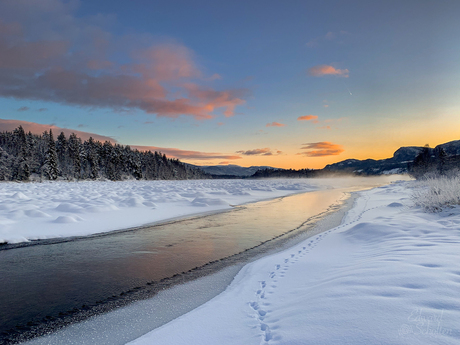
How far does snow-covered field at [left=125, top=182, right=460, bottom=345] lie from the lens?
259 centimetres

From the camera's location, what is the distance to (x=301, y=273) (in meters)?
5.69

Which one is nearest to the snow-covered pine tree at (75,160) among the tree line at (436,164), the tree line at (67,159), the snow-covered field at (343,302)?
the tree line at (67,159)

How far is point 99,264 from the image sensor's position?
724cm

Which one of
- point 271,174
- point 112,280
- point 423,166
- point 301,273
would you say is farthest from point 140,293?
point 271,174

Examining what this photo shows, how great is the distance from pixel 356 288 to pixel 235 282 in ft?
9.62

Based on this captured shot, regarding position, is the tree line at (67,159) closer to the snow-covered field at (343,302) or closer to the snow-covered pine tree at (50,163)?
the snow-covered pine tree at (50,163)

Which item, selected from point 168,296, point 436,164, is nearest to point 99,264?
point 168,296

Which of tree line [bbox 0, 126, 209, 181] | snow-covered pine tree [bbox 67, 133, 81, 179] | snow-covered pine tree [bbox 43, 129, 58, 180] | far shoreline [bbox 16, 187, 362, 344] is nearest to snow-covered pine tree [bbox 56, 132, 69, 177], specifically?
tree line [bbox 0, 126, 209, 181]

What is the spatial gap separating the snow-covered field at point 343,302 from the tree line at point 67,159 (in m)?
69.9

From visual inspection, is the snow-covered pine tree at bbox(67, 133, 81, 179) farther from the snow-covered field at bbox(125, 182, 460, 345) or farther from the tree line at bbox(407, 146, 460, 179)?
the tree line at bbox(407, 146, 460, 179)

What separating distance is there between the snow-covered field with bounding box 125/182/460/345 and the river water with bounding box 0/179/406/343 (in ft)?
7.18

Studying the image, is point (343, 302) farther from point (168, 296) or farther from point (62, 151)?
point (62, 151)

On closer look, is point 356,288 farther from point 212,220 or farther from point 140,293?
point 212,220

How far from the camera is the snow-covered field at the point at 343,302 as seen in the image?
2.59 m
